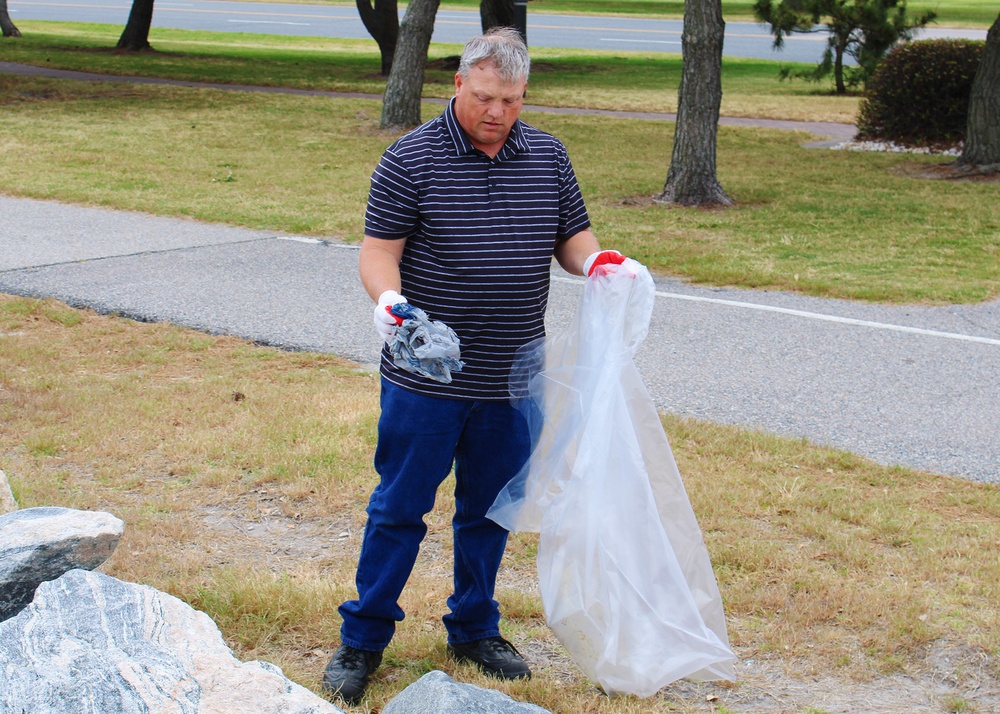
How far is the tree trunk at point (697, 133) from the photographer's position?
10320 millimetres

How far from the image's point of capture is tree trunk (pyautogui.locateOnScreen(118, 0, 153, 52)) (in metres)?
24.1

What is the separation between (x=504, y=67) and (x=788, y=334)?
13.6 feet

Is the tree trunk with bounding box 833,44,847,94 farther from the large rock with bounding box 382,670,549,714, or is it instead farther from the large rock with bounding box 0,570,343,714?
the large rock with bounding box 0,570,343,714

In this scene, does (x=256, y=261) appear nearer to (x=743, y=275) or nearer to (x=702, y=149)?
(x=743, y=275)

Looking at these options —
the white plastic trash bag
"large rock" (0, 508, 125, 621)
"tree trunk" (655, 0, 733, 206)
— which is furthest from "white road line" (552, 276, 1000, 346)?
"large rock" (0, 508, 125, 621)

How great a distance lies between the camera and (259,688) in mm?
2342

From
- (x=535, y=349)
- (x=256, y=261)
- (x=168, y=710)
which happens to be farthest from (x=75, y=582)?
(x=256, y=261)

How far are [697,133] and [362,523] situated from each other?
24.2 ft

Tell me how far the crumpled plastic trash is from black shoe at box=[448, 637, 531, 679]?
93 cm

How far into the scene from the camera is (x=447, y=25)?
1264 inches

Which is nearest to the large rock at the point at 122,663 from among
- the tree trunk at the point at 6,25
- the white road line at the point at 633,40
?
the tree trunk at the point at 6,25

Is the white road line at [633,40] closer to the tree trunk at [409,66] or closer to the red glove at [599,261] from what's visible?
the tree trunk at [409,66]

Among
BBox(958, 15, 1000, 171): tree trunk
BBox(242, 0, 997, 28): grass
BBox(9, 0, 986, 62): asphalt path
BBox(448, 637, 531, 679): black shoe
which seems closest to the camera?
BBox(448, 637, 531, 679): black shoe

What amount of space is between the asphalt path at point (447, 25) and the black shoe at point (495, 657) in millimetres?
25550
